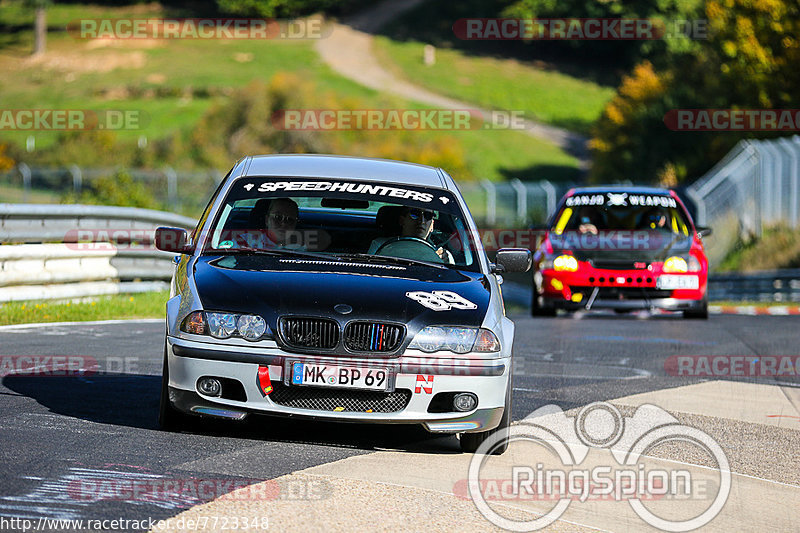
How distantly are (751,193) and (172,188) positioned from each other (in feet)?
54.6

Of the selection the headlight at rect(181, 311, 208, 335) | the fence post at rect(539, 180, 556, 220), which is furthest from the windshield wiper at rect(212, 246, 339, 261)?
the fence post at rect(539, 180, 556, 220)

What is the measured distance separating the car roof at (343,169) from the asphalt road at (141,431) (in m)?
1.58

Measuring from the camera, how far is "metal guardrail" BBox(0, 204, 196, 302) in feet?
46.2

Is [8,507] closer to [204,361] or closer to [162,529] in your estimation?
[162,529]

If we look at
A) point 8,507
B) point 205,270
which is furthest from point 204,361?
point 8,507

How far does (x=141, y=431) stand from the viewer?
7289mm

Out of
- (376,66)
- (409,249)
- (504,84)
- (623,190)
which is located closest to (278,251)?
(409,249)

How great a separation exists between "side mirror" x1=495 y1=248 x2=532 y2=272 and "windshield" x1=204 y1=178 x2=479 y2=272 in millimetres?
322

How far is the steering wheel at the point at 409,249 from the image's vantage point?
814 cm

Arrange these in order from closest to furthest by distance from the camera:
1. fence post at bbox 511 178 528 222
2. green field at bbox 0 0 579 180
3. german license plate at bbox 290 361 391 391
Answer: german license plate at bbox 290 361 391 391 → fence post at bbox 511 178 528 222 → green field at bbox 0 0 579 180

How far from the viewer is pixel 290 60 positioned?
96500 mm

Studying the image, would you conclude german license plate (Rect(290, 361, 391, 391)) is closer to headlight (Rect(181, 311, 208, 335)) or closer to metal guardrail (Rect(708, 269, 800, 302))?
headlight (Rect(181, 311, 208, 335))

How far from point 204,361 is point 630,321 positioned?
35.9 feet

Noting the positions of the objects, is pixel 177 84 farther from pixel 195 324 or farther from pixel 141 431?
pixel 195 324
